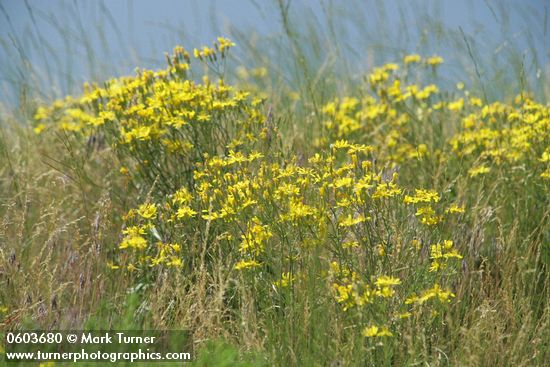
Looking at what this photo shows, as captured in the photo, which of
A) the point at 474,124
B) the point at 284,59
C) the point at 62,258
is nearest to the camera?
the point at 62,258

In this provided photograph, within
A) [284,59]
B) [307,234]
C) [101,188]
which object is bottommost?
[307,234]

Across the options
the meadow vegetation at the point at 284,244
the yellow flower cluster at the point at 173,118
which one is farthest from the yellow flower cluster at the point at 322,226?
the yellow flower cluster at the point at 173,118

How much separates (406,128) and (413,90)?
0.93 ft

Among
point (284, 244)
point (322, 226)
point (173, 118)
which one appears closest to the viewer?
point (322, 226)

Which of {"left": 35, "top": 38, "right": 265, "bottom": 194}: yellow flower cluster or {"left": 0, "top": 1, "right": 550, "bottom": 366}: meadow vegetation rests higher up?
{"left": 35, "top": 38, "right": 265, "bottom": 194}: yellow flower cluster

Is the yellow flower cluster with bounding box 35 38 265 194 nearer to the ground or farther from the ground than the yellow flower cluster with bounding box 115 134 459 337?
farther from the ground

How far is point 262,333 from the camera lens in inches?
134

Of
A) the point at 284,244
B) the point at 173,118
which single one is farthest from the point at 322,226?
the point at 173,118

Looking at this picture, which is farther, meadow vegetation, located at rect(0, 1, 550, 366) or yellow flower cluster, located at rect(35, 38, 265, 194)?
yellow flower cluster, located at rect(35, 38, 265, 194)

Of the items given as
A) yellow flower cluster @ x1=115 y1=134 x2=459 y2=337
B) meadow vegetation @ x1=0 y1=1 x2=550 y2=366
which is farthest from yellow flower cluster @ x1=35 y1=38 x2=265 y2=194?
yellow flower cluster @ x1=115 y1=134 x2=459 y2=337

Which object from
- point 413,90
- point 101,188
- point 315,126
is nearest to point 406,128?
point 413,90

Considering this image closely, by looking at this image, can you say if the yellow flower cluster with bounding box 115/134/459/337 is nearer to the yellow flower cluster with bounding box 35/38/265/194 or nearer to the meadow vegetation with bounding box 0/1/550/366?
the meadow vegetation with bounding box 0/1/550/366

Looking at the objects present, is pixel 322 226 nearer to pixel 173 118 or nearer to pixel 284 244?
pixel 284 244

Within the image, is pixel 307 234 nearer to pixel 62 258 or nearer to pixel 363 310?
pixel 363 310
